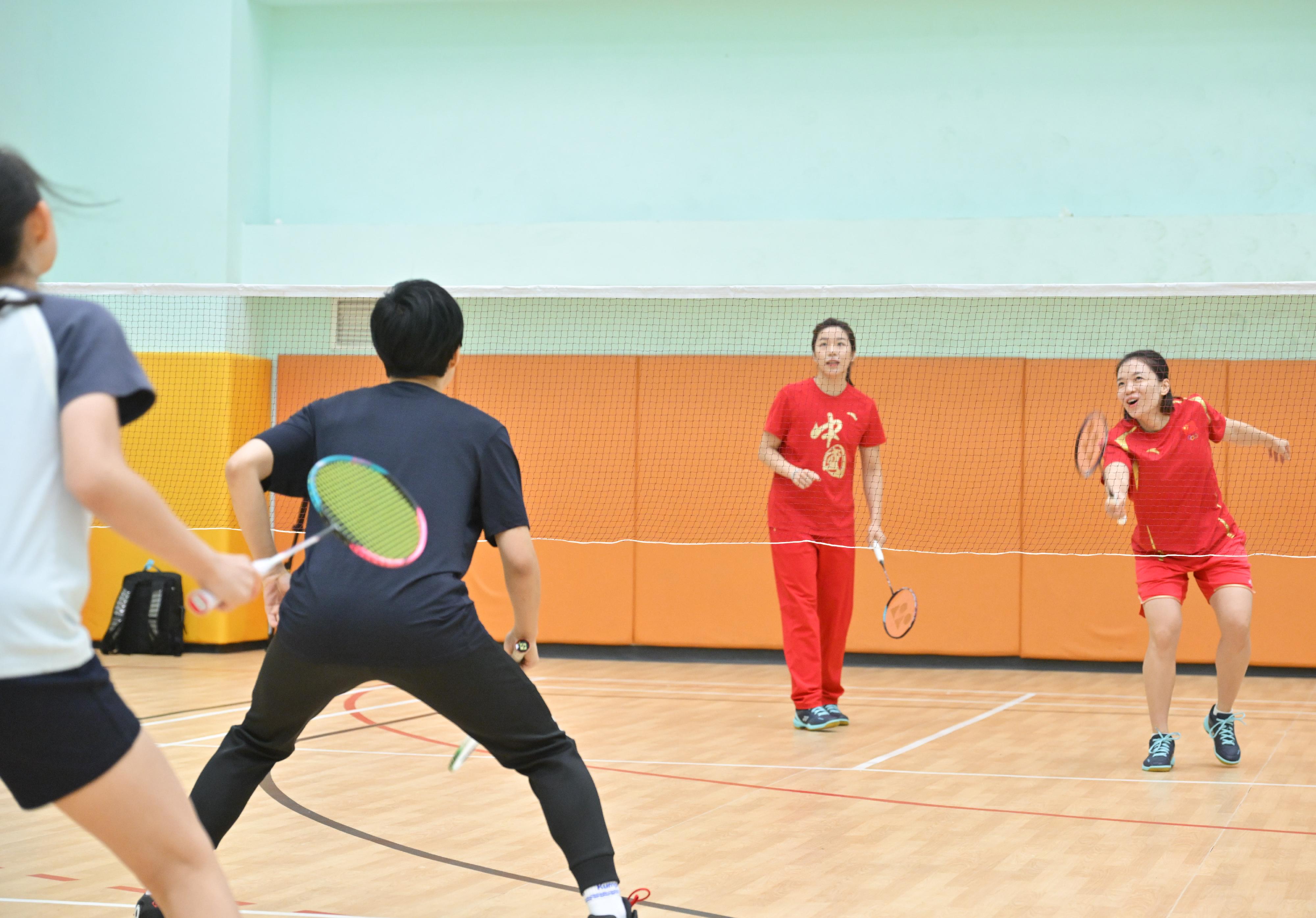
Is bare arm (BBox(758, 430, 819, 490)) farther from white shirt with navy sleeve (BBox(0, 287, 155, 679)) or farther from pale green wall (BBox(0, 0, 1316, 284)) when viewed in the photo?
white shirt with navy sleeve (BBox(0, 287, 155, 679))

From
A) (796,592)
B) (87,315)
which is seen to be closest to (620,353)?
(796,592)

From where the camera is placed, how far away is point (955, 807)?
188 inches

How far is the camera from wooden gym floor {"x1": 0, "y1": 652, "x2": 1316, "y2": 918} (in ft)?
11.6

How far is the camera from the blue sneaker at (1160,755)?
5.51 meters

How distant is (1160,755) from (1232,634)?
Answer: 626 millimetres

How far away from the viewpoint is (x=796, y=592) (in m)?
6.48

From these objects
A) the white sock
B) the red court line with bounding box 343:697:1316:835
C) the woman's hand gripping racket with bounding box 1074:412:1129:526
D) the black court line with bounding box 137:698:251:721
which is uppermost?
the woman's hand gripping racket with bounding box 1074:412:1129:526

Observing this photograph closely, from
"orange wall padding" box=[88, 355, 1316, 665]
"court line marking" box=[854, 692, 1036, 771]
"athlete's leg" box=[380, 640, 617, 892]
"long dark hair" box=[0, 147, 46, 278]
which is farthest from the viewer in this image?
"orange wall padding" box=[88, 355, 1316, 665]

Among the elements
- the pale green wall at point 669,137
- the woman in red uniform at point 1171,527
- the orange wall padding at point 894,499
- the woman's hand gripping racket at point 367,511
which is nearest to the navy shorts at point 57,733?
the woman's hand gripping racket at point 367,511

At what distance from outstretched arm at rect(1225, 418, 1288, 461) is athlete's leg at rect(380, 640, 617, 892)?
398 cm

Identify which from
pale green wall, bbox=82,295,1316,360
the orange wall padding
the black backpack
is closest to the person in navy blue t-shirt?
the orange wall padding

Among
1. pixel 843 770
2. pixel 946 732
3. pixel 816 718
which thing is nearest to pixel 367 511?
pixel 843 770

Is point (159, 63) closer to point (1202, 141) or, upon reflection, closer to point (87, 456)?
point (1202, 141)

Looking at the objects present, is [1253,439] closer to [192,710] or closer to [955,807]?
[955,807]
